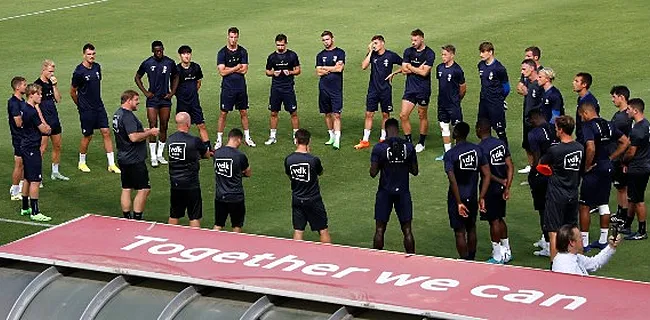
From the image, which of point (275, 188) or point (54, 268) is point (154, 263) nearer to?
point (54, 268)

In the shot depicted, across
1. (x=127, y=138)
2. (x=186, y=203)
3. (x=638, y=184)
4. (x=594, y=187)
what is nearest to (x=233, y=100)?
(x=127, y=138)

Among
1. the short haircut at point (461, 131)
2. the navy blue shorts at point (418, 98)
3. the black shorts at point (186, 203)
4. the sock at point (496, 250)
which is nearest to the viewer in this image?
the short haircut at point (461, 131)

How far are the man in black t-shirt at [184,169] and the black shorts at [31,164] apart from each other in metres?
2.38

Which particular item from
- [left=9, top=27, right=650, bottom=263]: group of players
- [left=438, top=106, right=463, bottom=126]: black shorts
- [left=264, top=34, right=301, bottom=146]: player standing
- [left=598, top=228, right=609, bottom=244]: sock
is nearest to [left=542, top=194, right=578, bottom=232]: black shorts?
[left=9, top=27, right=650, bottom=263]: group of players

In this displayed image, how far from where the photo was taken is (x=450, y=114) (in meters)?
22.6

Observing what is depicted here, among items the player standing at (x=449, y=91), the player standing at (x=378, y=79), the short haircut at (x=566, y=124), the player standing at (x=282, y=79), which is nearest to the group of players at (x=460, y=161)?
the short haircut at (x=566, y=124)

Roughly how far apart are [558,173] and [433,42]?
15014 mm

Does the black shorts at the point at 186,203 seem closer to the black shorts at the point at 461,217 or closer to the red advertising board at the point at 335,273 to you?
the black shorts at the point at 461,217

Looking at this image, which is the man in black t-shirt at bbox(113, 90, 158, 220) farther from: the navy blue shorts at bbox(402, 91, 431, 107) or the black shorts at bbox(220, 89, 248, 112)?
the navy blue shorts at bbox(402, 91, 431, 107)

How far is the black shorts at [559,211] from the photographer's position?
54.1 ft

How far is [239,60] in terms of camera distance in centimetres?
2336

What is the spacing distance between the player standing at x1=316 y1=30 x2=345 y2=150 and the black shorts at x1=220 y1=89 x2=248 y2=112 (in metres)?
1.37

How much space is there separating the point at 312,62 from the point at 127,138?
11522 millimetres

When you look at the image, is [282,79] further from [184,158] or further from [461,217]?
[461,217]
